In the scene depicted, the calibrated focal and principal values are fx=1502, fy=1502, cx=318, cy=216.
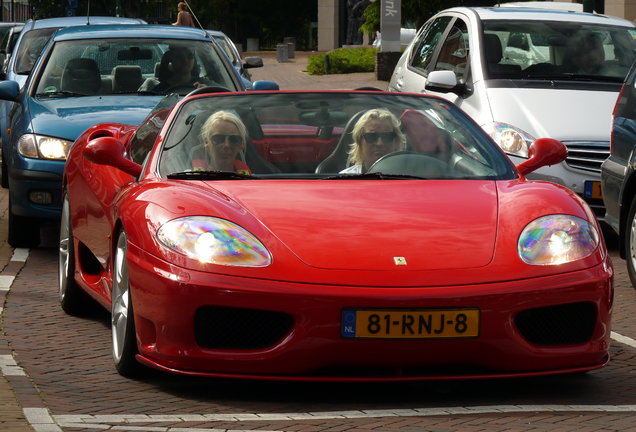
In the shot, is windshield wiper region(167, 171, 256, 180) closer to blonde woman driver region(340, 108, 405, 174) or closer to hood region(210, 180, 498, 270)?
hood region(210, 180, 498, 270)

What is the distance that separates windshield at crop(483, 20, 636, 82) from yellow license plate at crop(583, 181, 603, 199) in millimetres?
1497

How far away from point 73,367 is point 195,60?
5.73 meters

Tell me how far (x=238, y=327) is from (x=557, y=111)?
6.25m

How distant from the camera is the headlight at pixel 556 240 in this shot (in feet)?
18.7

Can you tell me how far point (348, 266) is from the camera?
18.2ft

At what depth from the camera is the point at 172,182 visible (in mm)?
6340

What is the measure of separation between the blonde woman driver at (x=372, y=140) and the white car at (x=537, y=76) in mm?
3525

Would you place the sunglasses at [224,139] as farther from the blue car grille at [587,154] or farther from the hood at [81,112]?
the blue car grille at [587,154]

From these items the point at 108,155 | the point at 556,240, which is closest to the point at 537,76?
the point at 108,155

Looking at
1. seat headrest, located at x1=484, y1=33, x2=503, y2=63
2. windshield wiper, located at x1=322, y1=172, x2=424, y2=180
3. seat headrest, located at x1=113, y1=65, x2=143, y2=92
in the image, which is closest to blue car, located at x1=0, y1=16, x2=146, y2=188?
seat headrest, located at x1=113, y1=65, x2=143, y2=92

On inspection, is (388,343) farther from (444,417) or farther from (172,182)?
(172,182)

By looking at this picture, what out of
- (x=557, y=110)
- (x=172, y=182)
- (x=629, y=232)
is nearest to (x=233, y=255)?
(x=172, y=182)

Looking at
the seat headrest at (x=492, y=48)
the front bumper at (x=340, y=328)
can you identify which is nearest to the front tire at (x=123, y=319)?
the front bumper at (x=340, y=328)

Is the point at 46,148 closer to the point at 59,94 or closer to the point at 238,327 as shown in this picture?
the point at 59,94
